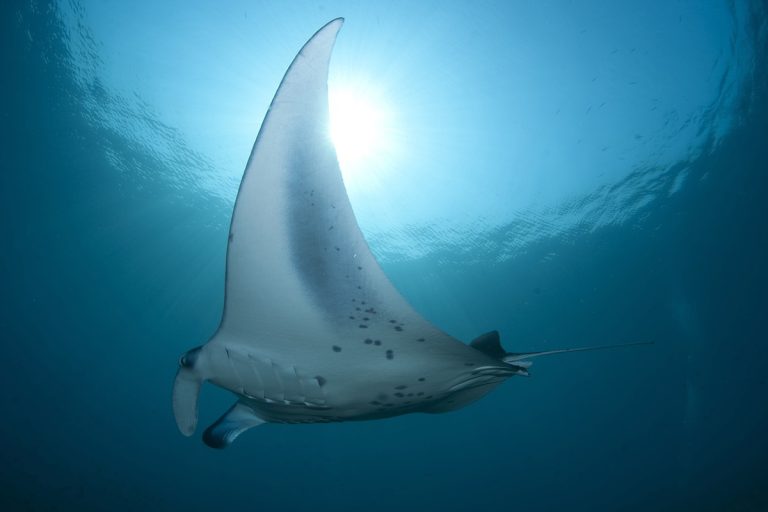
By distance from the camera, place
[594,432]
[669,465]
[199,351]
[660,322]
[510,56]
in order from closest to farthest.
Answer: [199,351], [510,56], [660,322], [669,465], [594,432]

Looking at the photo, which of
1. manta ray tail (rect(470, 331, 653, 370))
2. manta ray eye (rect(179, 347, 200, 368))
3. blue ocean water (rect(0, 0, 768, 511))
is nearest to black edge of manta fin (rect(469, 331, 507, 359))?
manta ray tail (rect(470, 331, 653, 370))

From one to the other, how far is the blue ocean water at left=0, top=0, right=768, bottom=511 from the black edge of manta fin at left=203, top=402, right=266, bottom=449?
9043mm

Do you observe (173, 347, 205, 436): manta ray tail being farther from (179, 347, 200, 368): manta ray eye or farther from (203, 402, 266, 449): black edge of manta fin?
(203, 402, 266, 449): black edge of manta fin

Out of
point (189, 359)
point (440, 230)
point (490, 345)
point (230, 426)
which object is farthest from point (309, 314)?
point (440, 230)

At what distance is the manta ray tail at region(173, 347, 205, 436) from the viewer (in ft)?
8.26

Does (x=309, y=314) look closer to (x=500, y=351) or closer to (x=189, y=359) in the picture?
(x=189, y=359)

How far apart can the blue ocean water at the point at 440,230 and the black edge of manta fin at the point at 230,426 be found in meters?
9.04

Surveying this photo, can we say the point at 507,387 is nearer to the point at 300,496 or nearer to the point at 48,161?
the point at 300,496

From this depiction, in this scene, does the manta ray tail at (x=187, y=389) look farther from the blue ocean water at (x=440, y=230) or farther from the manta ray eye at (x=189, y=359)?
the blue ocean water at (x=440, y=230)

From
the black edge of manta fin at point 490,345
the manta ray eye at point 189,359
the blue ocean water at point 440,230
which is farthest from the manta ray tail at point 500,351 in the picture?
the blue ocean water at point 440,230

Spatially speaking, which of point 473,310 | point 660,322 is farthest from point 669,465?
point 473,310

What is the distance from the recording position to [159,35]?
1012cm

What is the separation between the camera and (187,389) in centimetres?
270

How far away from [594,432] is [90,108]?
123ft
